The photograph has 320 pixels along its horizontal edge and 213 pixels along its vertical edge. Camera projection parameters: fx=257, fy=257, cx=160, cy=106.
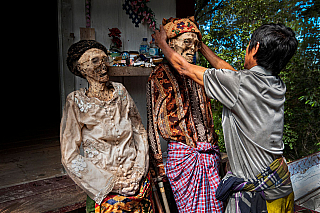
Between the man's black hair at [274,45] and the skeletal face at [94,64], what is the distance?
3.52 ft

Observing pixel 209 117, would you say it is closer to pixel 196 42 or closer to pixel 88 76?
pixel 196 42

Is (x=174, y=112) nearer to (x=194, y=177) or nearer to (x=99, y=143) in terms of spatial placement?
(x=194, y=177)

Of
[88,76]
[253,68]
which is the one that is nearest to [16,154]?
[88,76]

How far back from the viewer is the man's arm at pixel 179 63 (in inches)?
70.6

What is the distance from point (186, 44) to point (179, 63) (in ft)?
0.91

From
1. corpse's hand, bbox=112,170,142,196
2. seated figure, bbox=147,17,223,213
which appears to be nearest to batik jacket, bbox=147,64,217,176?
seated figure, bbox=147,17,223,213

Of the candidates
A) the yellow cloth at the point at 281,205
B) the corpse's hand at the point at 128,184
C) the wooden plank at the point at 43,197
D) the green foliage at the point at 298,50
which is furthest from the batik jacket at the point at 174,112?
the green foliage at the point at 298,50

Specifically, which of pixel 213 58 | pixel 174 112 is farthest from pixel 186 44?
pixel 174 112

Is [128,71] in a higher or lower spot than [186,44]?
lower

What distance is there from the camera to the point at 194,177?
2102 mm

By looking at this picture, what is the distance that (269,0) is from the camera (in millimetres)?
7238

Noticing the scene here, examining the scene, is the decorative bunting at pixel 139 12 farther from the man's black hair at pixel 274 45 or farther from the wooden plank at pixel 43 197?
the wooden plank at pixel 43 197

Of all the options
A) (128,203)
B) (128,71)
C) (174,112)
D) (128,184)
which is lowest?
(128,203)

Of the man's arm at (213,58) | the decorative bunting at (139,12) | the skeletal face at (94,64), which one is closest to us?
the skeletal face at (94,64)
